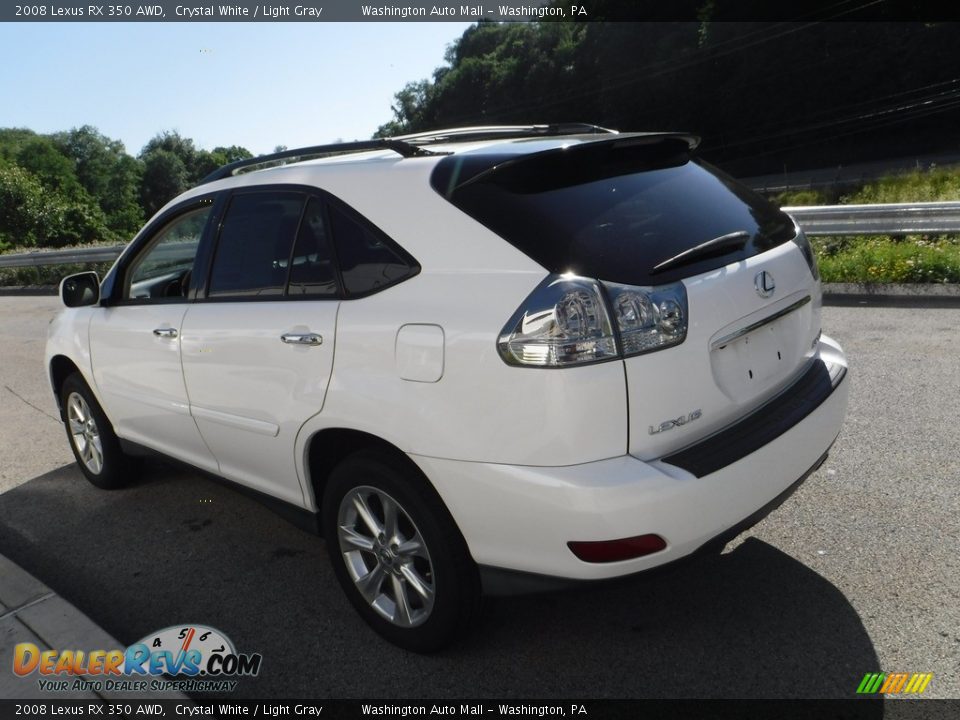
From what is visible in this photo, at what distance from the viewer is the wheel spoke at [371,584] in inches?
126

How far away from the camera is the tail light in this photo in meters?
2.53

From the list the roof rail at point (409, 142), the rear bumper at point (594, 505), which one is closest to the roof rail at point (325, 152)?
the roof rail at point (409, 142)

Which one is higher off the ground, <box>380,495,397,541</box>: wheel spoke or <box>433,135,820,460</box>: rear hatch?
<box>433,135,820,460</box>: rear hatch

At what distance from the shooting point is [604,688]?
2850mm

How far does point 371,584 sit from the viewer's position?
127 inches

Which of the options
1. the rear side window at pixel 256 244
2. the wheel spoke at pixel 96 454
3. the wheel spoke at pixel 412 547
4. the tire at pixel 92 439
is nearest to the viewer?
the wheel spoke at pixel 412 547

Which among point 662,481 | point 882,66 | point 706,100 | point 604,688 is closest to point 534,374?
point 662,481

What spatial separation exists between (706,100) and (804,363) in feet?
204

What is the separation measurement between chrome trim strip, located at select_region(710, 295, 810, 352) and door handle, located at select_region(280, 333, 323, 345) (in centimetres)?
143

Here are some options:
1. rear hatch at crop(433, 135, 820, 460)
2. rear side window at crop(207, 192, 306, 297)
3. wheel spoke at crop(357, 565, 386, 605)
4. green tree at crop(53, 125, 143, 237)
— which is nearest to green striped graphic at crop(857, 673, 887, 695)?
rear hatch at crop(433, 135, 820, 460)

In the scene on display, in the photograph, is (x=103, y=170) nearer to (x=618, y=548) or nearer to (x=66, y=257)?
(x=66, y=257)

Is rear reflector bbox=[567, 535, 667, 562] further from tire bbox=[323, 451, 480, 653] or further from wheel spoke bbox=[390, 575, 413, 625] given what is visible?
wheel spoke bbox=[390, 575, 413, 625]

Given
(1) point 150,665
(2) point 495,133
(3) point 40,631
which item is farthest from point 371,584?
(2) point 495,133

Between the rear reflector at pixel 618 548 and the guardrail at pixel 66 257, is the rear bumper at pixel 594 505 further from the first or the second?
the guardrail at pixel 66 257
